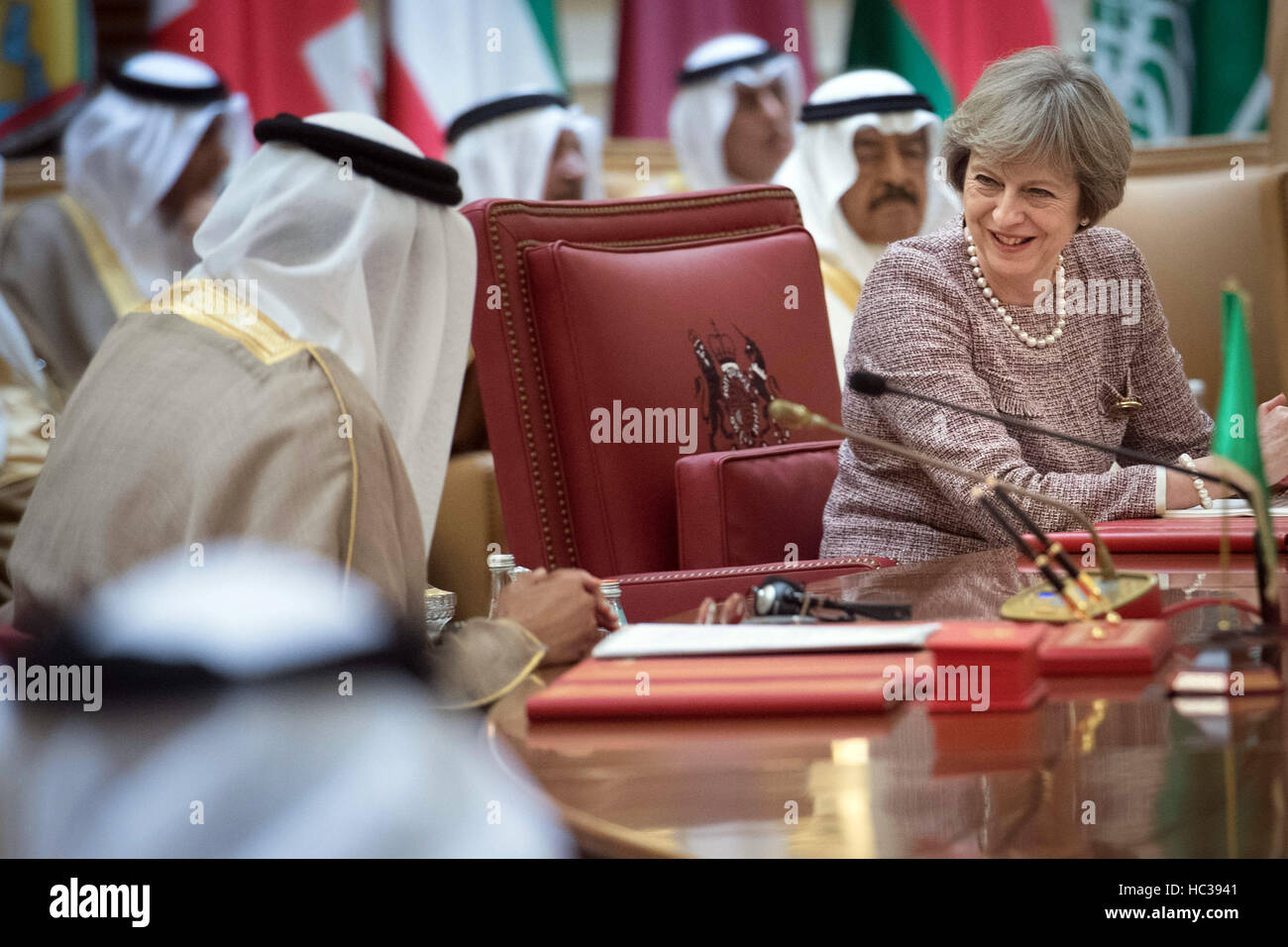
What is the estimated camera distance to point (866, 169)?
4.98 m

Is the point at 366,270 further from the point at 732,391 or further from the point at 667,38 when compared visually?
the point at 667,38

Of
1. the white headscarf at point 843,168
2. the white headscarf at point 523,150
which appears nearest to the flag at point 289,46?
the white headscarf at point 523,150

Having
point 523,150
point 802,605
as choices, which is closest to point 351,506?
point 802,605

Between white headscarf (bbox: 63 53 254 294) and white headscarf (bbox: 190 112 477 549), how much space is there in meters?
3.68

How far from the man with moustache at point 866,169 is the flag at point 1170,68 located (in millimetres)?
747

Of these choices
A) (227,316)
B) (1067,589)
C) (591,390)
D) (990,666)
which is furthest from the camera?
(591,390)

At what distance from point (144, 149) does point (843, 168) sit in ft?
8.34

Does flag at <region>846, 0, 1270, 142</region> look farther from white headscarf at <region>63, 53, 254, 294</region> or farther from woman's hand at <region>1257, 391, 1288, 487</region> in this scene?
woman's hand at <region>1257, 391, 1288, 487</region>


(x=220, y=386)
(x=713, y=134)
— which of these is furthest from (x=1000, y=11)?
(x=220, y=386)

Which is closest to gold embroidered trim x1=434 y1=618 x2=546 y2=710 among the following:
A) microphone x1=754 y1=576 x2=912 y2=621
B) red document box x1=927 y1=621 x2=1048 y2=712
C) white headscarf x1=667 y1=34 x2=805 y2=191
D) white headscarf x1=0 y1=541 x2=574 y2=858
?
white headscarf x1=0 y1=541 x2=574 y2=858

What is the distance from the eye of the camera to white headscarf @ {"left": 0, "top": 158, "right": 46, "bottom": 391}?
14.3ft

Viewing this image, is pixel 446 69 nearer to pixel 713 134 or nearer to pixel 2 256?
pixel 713 134

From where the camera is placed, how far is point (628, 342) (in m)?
2.48

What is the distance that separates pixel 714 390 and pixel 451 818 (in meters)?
1.75
